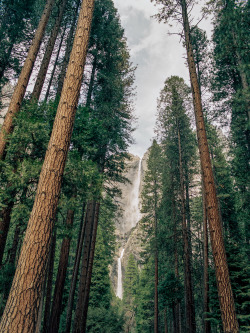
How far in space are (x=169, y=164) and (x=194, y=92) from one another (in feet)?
29.0

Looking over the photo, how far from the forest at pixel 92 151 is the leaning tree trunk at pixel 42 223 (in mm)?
13

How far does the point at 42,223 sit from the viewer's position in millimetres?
2391

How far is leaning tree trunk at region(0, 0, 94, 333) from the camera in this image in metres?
1.97

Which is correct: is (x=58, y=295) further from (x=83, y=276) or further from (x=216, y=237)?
(x=216, y=237)

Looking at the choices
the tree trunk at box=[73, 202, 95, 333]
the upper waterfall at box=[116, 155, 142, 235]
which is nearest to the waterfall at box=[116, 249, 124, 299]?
the upper waterfall at box=[116, 155, 142, 235]

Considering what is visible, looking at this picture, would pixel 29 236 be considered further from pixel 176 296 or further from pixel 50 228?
pixel 176 296

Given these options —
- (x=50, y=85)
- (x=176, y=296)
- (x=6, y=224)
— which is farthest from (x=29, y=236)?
(x=176, y=296)

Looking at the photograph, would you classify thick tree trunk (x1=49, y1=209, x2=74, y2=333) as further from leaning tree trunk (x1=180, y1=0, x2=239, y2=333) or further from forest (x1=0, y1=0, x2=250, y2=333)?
leaning tree trunk (x1=180, y1=0, x2=239, y2=333)

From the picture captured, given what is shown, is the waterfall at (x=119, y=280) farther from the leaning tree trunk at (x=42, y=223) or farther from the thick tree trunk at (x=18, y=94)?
the leaning tree trunk at (x=42, y=223)

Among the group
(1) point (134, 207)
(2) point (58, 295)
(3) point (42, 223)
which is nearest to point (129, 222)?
(1) point (134, 207)

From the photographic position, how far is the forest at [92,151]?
2941 millimetres

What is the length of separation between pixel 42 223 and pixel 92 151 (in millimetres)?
5585

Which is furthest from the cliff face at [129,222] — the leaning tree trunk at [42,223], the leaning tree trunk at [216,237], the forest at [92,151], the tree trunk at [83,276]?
the leaning tree trunk at [42,223]

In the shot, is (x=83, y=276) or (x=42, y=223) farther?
(x=83, y=276)
